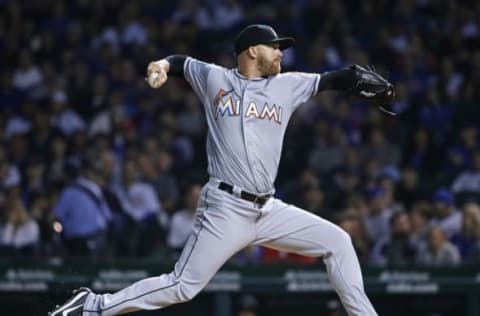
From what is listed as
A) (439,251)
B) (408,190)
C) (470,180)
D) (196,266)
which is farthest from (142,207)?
→ (196,266)

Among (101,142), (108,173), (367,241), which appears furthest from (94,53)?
(367,241)

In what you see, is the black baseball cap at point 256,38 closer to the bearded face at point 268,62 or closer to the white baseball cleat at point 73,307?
the bearded face at point 268,62

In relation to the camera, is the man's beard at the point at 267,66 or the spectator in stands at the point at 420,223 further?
the spectator in stands at the point at 420,223

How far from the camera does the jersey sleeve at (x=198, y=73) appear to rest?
633 cm

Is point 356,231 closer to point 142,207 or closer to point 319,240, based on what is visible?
point 142,207

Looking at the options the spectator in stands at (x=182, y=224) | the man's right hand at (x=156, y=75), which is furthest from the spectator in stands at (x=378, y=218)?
the man's right hand at (x=156, y=75)

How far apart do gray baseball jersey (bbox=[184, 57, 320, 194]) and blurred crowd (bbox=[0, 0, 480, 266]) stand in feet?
12.2

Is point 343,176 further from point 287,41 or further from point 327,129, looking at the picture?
point 287,41

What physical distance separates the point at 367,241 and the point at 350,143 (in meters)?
2.28

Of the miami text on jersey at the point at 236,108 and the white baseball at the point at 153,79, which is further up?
the white baseball at the point at 153,79

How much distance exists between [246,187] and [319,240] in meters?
0.53

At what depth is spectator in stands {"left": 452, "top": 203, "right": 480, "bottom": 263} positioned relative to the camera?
1007 cm

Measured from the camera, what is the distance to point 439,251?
32.8 ft

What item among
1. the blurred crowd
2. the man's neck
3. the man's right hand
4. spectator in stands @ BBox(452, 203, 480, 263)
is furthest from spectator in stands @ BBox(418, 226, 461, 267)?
the man's right hand
